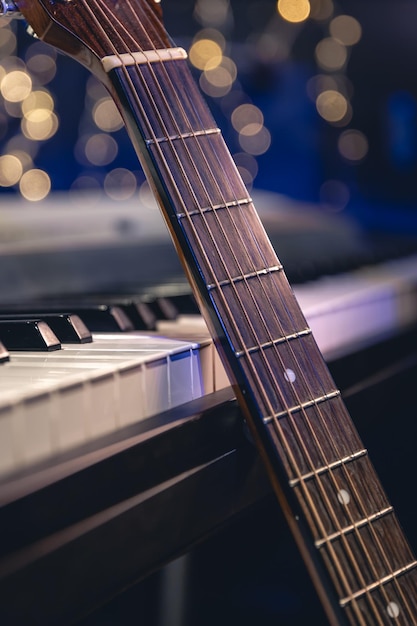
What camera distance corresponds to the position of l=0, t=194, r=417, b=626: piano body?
65 centimetres

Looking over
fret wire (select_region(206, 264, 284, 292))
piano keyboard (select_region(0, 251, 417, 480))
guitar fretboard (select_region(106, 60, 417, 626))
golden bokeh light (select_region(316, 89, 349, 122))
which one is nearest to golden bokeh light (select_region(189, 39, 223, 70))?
golden bokeh light (select_region(316, 89, 349, 122))

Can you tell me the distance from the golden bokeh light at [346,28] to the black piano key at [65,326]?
193 cm

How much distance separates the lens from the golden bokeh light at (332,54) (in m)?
2.56

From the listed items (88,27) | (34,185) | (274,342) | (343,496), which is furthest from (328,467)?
(34,185)

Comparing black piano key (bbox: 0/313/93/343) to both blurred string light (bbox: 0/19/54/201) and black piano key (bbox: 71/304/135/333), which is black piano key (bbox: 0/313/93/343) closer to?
black piano key (bbox: 71/304/135/333)

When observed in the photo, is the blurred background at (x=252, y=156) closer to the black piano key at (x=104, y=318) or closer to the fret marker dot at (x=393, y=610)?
the black piano key at (x=104, y=318)

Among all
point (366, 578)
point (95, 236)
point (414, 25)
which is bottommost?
point (366, 578)

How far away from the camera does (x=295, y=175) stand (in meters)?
2.67

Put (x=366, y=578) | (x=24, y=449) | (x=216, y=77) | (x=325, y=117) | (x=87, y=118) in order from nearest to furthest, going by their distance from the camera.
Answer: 1. (x=24, y=449)
2. (x=366, y=578)
3. (x=87, y=118)
4. (x=216, y=77)
5. (x=325, y=117)

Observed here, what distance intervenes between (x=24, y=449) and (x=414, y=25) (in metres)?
2.17

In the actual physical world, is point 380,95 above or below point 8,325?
above

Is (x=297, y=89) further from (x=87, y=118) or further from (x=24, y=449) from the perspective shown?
(x=24, y=449)

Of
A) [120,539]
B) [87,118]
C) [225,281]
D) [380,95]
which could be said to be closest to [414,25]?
[380,95]

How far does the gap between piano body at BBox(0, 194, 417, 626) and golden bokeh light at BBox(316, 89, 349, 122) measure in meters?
1.05
